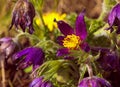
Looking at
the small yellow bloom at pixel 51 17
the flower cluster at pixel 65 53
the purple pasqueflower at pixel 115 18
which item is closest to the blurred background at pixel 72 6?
the small yellow bloom at pixel 51 17

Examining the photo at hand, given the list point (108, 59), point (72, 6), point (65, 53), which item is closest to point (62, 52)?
point (65, 53)

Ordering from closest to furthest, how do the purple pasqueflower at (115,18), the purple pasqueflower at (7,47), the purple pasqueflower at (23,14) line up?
the purple pasqueflower at (115,18)
the purple pasqueflower at (23,14)
the purple pasqueflower at (7,47)

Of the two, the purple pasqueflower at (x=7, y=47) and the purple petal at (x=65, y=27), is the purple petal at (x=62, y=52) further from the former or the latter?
the purple pasqueflower at (x=7, y=47)

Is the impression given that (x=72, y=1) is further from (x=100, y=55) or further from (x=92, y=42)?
(x=100, y=55)

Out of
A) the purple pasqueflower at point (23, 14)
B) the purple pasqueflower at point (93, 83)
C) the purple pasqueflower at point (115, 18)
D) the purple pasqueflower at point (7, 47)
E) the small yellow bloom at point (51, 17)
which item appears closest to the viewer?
the purple pasqueflower at point (93, 83)

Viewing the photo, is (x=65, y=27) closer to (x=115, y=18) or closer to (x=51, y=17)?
(x=115, y=18)

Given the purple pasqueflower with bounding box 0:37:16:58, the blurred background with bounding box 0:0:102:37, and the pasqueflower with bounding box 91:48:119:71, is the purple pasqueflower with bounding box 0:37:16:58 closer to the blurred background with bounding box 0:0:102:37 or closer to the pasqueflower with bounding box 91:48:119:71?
the pasqueflower with bounding box 91:48:119:71

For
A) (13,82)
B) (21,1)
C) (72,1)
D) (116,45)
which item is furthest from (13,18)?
(72,1)
